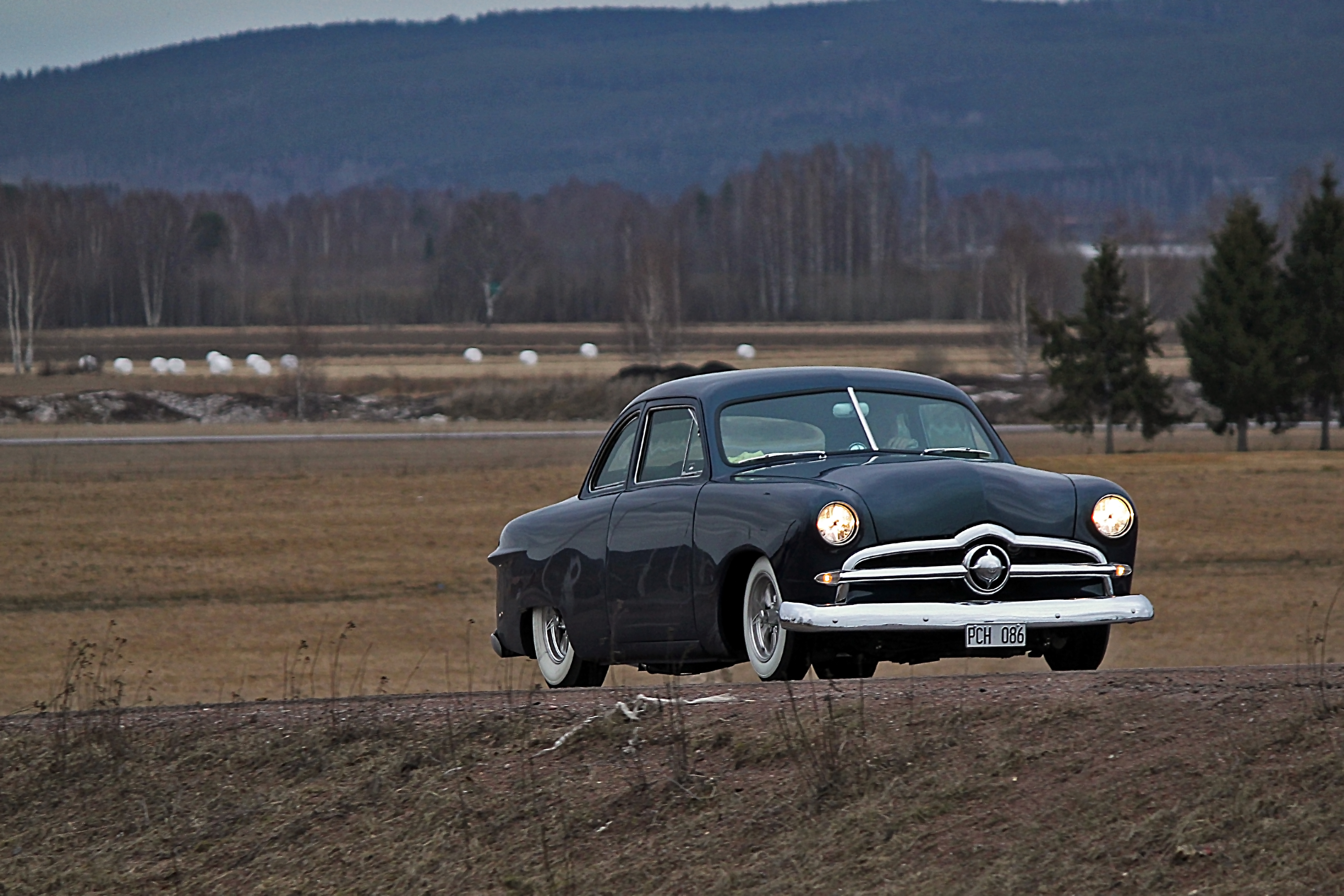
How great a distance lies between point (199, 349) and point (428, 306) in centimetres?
4404

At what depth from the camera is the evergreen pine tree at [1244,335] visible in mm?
61250

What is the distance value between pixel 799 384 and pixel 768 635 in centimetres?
157

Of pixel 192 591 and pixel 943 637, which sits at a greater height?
pixel 943 637

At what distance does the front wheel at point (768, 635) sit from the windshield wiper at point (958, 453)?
1311mm

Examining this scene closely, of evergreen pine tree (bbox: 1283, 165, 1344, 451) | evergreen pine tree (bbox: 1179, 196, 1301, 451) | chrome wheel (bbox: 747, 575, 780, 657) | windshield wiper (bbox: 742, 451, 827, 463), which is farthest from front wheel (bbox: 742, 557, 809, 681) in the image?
evergreen pine tree (bbox: 1283, 165, 1344, 451)

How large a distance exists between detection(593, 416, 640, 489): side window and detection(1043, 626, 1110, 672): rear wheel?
2562 mm

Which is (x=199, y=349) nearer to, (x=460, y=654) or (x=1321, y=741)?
(x=460, y=654)

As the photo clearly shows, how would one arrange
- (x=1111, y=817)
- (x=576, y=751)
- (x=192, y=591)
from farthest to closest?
(x=192, y=591)
(x=576, y=751)
(x=1111, y=817)

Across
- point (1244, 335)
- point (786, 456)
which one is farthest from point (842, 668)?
point (1244, 335)

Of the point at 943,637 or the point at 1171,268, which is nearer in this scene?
the point at 943,637

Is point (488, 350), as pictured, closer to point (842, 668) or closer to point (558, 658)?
point (558, 658)

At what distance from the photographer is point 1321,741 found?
6258 mm

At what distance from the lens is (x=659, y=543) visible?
926cm

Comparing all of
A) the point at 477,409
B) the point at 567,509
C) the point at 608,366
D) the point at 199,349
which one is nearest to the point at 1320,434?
the point at 477,409
